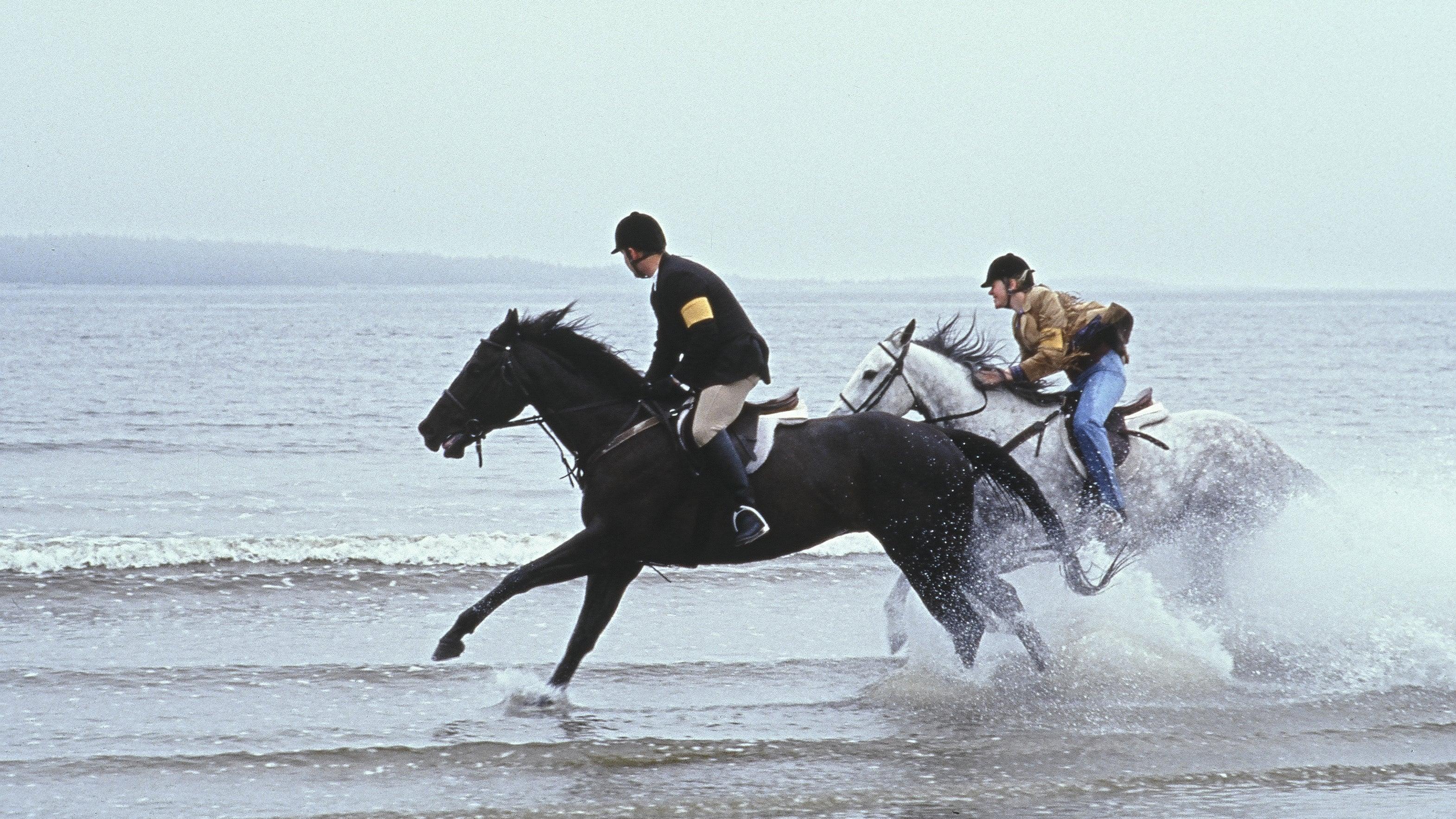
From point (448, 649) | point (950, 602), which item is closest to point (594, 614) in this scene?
point (448, 649)

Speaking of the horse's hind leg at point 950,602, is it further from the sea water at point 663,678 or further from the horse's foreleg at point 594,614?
the horse's foreleg at point 594,614

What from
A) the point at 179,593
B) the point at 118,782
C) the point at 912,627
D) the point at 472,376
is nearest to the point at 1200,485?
the point at 912,627

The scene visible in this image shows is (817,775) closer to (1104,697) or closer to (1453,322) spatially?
(1104,697)

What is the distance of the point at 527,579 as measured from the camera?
273 inches

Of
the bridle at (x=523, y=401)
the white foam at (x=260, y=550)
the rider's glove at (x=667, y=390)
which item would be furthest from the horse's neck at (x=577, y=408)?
the white foam at (x=260, y=550)

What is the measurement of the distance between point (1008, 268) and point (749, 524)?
2.48 m

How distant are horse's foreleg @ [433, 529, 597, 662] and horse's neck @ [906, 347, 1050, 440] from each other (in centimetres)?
228

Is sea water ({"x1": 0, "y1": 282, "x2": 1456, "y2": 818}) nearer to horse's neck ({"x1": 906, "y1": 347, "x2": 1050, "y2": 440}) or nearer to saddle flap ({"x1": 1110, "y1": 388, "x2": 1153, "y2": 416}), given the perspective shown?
saddle flap ({"x1": 1110, "y1": 388, "x2": 1153, "y2": 416})

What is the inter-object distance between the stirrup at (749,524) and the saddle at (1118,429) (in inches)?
85.1

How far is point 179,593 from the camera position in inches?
426

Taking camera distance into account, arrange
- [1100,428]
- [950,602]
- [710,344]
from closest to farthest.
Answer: [710,344], [950,602], [1100,428]

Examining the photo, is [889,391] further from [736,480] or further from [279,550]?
[279,550]

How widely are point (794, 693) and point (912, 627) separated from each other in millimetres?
1139

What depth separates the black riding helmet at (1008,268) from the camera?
8.29 metres
